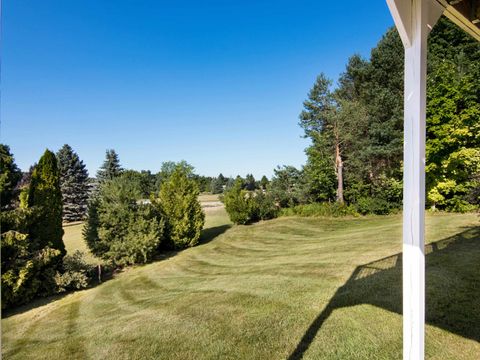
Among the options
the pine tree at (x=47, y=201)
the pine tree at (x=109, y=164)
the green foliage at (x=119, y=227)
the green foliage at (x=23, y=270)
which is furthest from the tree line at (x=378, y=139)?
the pine tree at (x=109, y=164)

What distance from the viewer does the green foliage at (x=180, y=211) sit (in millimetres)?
12445

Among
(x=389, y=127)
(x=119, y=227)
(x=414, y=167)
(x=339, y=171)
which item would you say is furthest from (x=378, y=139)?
(x=414, y=167)

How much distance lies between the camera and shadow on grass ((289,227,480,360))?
357 centimetres

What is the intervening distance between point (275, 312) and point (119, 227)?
7.73 meters

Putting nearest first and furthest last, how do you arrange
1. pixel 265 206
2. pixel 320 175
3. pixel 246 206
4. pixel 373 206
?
pixel 373 206 → pixel 246 206 → pixel 265 206 → pixel 320 175

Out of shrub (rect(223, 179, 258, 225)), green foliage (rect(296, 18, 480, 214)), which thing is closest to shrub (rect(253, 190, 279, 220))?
shrub (rect(223, 179, 258, 225))

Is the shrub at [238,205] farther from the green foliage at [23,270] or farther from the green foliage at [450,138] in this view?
the green foliage at [23,270]

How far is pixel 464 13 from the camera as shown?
2.12m

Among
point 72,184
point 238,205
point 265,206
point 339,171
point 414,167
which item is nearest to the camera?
point 414,167

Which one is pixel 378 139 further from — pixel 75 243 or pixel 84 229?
pixel 75 243

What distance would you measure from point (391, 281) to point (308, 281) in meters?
1.48

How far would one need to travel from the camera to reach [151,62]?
40.2 ft

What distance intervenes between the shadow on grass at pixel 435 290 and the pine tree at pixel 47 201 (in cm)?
826

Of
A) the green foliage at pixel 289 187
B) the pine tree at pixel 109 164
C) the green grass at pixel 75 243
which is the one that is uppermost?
the pine tree at pixel 109 164
